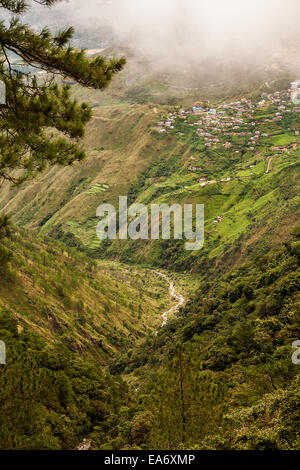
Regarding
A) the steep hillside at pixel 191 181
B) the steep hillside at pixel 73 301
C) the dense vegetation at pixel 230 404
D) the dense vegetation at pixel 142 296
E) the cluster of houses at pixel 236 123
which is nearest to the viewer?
the dense vegetation at pixel 142 296

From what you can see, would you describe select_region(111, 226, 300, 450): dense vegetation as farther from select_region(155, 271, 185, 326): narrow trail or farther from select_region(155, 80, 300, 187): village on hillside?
select_region(155, 80, 300, 187): village on hillside

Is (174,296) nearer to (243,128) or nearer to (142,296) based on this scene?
(142,296)

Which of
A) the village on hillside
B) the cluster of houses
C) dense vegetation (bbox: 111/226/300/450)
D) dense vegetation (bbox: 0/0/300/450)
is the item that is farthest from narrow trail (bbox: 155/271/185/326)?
A: the cluster of houses

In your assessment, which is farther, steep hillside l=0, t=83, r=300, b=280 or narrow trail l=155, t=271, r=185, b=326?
steep hillside l=0, t=83, r=300, b=280

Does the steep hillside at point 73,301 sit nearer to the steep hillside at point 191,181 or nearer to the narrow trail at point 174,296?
the narrow trail at point 174,296

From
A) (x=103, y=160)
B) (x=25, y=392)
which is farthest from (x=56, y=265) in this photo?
(x=103, y=160)

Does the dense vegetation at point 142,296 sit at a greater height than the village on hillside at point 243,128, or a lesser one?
lesser

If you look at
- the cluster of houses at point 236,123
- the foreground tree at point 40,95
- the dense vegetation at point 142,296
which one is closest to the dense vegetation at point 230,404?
the dense vegetation at point 142,296

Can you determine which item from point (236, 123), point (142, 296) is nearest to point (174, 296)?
Answer: point (142, 296)
